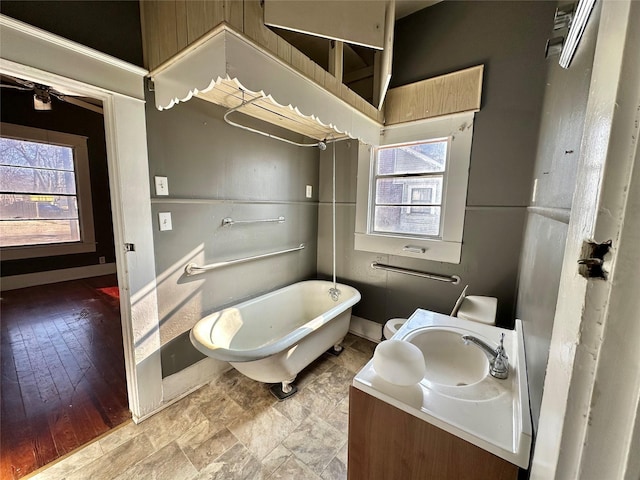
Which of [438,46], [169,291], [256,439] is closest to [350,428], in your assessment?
[256,439]

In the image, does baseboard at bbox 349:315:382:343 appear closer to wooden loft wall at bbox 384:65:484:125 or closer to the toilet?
the toilet

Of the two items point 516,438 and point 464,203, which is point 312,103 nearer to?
point 464,203

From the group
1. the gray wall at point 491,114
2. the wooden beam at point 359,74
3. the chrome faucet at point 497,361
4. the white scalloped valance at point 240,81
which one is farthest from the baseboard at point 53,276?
the chrome faucet at point 497,361

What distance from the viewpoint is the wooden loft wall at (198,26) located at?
105 centimetres

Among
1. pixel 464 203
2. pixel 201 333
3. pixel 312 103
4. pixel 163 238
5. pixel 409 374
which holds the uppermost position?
pixel 312 103

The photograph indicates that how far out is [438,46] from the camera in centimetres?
194

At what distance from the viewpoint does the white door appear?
0.86ft

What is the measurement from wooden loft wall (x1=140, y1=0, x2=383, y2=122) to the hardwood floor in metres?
2.10

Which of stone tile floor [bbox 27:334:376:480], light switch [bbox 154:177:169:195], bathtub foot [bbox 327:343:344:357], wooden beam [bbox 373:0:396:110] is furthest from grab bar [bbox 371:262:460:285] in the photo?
light switch [bbox 154:177:169:195]

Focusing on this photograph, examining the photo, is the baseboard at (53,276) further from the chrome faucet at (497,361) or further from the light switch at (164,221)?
the chrome faucet at (497,361)

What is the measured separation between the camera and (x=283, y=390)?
5.83ft

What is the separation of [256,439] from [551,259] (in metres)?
1.67

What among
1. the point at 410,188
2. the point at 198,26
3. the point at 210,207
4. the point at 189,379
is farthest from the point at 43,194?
the point at 410,188

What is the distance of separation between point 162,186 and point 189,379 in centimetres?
135
